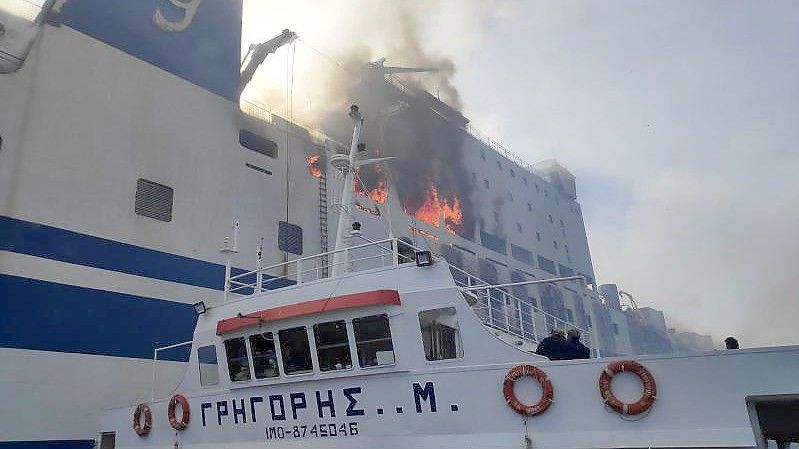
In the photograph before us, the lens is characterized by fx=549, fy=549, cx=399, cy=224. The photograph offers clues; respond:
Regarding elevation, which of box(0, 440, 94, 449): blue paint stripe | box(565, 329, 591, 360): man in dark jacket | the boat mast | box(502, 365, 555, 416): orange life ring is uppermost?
the boat mast

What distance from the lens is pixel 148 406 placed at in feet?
33.7

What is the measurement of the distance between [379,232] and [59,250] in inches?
454

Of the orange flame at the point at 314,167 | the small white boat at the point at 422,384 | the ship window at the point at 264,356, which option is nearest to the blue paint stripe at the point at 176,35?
the orange flame at the point at 314,167

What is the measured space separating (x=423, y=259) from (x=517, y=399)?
2.25 meters

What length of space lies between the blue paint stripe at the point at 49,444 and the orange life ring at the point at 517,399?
420 inches

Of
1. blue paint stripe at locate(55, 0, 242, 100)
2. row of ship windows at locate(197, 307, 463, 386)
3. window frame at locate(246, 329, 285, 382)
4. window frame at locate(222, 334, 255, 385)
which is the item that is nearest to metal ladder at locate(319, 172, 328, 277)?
blue paint stripe at locate(55, 0, 242, 100)

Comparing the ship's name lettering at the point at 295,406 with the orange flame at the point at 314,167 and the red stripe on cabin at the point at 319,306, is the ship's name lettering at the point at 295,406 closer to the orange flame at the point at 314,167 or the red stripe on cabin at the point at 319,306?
the red stripe on cabin at the point at 319,306

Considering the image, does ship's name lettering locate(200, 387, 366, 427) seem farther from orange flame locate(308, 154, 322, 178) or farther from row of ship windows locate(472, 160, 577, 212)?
row of ship windows locate(472, 160, 577, 212)

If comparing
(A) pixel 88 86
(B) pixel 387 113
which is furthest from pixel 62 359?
(B) pixel 387 113

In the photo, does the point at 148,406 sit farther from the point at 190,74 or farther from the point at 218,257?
the point at 190,74

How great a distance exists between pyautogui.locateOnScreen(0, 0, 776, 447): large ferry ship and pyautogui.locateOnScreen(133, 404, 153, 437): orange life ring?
4.43 ft

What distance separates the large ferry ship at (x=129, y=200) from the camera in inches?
490

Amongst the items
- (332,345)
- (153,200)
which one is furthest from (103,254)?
(332,345)

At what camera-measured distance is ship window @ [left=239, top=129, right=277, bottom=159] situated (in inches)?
744
